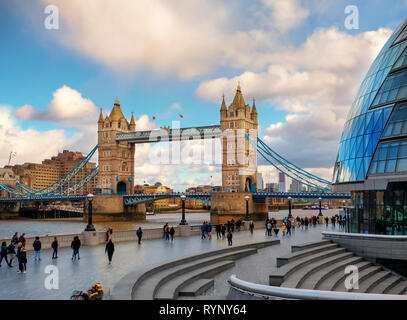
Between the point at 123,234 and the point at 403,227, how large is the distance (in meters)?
14.8

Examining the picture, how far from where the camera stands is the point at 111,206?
83.0 m

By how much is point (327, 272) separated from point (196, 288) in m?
5.54

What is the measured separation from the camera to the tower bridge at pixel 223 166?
69.7 meters

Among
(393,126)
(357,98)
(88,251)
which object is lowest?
(88,251)

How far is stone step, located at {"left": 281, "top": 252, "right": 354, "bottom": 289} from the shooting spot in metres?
12.1

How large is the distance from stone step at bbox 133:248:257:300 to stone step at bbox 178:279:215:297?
0.71 metres

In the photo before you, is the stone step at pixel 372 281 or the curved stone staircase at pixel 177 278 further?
the stone step at pixel 372 281

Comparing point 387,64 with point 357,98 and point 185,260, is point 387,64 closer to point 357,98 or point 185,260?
point 357,98

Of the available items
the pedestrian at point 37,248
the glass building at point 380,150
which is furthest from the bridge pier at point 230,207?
the pedestrian at point 37,248

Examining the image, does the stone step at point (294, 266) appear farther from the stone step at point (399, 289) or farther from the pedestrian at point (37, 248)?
the pedestrian at point (37, 248)

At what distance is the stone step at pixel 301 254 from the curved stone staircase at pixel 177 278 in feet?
6.82

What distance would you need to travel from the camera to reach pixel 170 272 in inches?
518

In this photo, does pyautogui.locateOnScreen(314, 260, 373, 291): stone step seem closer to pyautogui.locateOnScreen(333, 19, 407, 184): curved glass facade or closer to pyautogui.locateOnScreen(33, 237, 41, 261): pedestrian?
pyautogui.locateOnScreen(333, 19, 407, 184): curved glass facade
